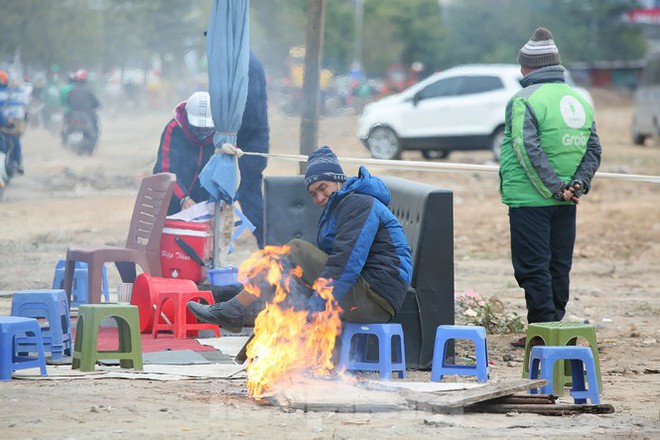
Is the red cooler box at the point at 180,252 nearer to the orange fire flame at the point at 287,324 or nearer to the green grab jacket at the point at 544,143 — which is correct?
the orange fire flame at the point at 287,324

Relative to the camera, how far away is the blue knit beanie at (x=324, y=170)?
6.66 metres

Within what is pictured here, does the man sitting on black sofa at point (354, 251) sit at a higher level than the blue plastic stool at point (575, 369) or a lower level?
higher

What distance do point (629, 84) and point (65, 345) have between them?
73044 mm

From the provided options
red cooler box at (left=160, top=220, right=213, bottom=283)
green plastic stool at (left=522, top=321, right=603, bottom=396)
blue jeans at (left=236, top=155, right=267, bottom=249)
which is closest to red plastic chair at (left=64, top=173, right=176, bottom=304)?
red cooler box at (left=160, top=220, right=213, bottom=283)

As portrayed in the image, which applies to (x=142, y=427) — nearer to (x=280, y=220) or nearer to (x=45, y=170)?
(x=280, y=220)

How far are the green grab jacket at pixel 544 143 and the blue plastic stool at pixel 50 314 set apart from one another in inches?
117

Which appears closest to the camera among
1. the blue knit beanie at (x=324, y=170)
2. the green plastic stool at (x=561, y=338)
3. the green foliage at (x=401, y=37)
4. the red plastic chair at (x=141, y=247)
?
the green plastic stool at (x=561, y=338)

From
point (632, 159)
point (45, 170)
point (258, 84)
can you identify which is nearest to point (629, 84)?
point (632, 159)

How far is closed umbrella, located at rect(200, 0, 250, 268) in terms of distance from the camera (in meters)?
8.87

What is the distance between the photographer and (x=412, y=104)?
23062 millimetres

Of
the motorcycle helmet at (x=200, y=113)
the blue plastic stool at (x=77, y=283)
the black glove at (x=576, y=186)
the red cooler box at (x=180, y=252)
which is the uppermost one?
the motorcycle helmet at (x=200, y=113)

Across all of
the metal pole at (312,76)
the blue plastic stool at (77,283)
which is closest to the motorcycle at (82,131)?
the metal pole at (312,76)

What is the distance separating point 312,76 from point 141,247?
3097 millimetres

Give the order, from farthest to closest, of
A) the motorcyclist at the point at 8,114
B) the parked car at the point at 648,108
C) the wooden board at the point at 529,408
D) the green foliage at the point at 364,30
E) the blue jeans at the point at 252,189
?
Result: the green foliage at the point at 364,30, the parked car at the point at 648,108, the motorcyclist at the point at 8,114, the blue jeans at the point at 252,189, the wooden board at the point at 529,408
